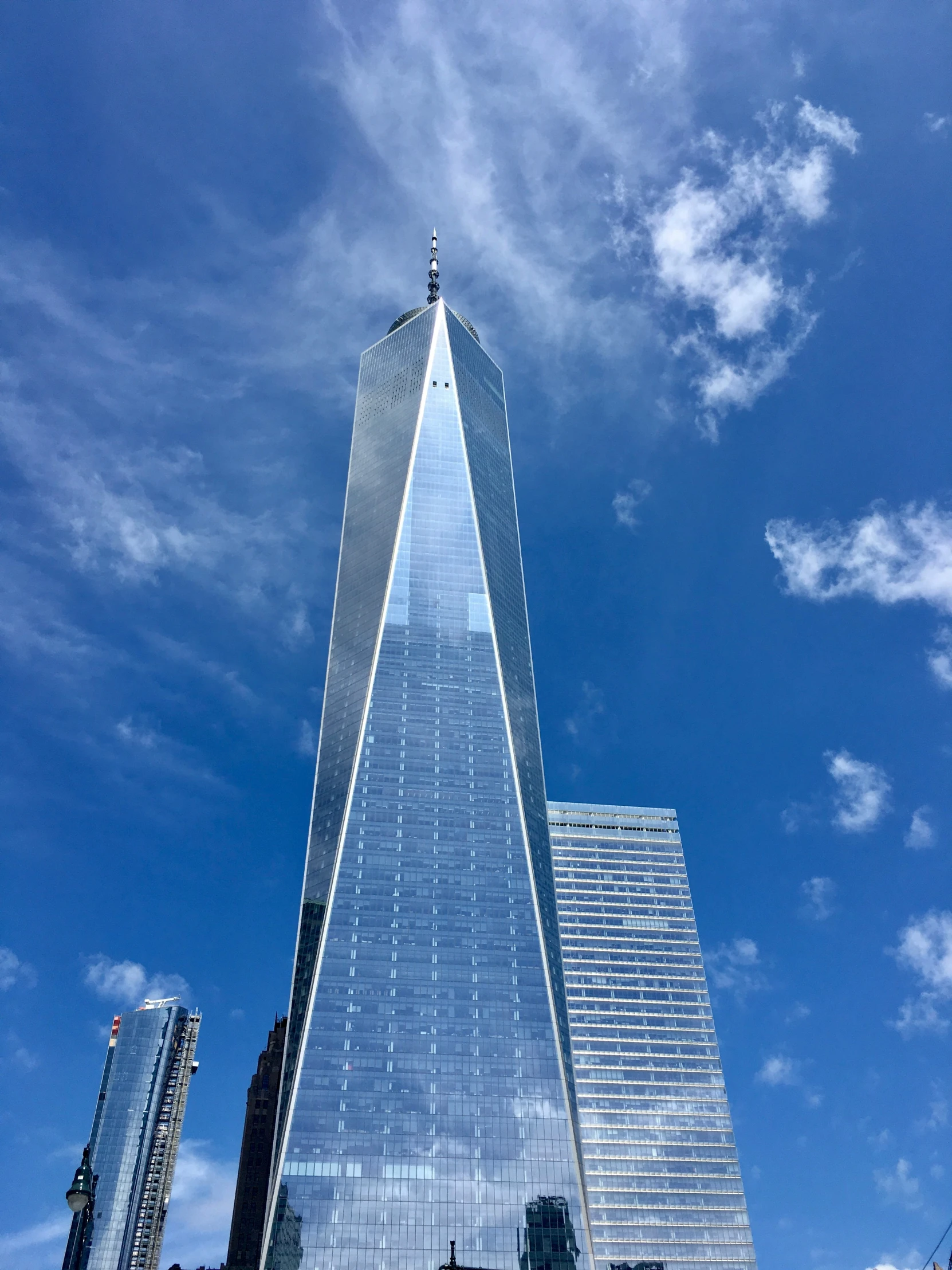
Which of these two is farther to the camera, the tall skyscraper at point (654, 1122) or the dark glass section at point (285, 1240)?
the tall skyscraper at point (654, 1122)

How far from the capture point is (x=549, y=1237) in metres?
140

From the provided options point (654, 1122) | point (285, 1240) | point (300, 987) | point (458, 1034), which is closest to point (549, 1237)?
point (458, 1034)

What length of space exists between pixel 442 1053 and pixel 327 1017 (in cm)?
1765

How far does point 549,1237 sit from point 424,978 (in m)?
38.4

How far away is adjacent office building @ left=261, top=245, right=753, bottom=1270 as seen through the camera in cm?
13950

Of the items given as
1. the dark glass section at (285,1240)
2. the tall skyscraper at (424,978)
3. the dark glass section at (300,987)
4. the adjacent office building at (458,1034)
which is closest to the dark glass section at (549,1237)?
the adjacent office building at (458,1034)

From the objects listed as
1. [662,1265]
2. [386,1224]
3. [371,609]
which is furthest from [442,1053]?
[371,609]

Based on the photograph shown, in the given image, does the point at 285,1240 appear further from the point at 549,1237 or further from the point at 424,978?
the point at 424,978

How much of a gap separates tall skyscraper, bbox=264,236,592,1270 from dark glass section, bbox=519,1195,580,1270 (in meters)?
0.47

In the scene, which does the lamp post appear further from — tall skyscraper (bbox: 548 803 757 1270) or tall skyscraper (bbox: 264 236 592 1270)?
tall skyscraper (bbox: 548 803 757 1270)

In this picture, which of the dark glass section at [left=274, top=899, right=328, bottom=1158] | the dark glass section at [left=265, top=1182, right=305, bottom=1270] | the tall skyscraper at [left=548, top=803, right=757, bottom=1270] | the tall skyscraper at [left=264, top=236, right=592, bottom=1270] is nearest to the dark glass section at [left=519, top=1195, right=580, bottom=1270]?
the tall skyscraper at [left=264, top=236, right=592, bottom=1270]

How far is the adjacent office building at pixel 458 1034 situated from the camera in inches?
5492

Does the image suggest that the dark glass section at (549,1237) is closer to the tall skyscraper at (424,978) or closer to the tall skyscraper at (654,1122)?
the tall skyscraper at (424,978)

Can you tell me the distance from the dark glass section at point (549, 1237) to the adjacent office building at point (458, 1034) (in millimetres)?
278
